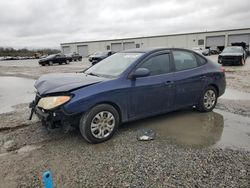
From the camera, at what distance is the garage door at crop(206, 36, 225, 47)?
170 ft

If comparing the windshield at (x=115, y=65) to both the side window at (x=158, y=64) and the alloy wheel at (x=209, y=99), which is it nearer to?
the side window at (x=158, y=64)

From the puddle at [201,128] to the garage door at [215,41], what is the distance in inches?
2062

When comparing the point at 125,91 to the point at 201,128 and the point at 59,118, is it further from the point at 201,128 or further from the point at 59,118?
the point at 201,128

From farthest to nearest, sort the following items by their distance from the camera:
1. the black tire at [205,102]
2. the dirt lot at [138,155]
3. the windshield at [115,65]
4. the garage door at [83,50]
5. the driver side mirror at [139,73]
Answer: the garage door at [83,50]
the black tire at [205,102]
the windshield at [115,65]
the driver side mirror at [139,73]
the dirt lot at [138,155]

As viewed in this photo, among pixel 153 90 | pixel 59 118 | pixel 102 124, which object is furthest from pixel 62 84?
pixel 153 90

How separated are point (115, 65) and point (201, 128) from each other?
216cm

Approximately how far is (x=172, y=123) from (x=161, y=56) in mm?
1431

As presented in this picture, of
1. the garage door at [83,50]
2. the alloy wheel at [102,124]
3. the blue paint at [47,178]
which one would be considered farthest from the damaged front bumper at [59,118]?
the garage door at [83,50]

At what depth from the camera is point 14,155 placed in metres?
3.47

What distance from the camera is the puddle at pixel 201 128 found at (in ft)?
12.4

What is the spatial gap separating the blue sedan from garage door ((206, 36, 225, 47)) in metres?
52.2

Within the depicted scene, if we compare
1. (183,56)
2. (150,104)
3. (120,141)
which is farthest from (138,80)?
(183,56)

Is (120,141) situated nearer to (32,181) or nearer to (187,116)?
(32,181)

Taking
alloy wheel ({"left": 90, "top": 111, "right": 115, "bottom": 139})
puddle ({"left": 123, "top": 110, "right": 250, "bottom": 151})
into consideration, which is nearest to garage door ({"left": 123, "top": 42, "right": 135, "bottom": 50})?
puddle ({"left": 123, "top": 110, "right": 250, "bottom": 151})
